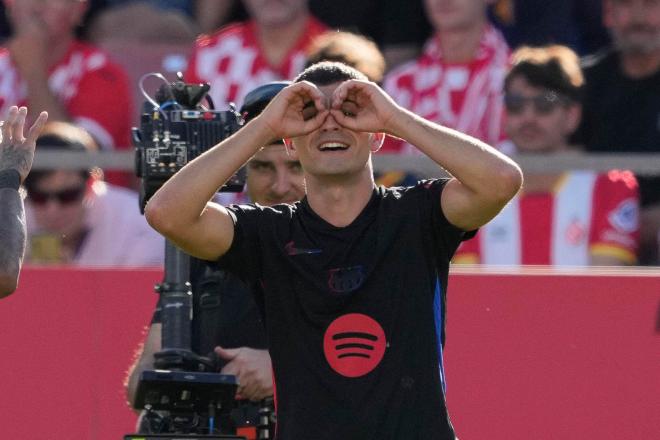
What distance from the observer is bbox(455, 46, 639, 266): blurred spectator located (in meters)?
7.14

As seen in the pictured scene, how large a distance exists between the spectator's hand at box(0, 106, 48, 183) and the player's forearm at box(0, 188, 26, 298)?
17 centimetres

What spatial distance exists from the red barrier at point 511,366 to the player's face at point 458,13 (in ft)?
6.34

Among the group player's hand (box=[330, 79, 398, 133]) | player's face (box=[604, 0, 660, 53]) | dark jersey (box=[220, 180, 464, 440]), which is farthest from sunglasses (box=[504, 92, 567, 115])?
player's hand (box=[330, 79, 398, 133])

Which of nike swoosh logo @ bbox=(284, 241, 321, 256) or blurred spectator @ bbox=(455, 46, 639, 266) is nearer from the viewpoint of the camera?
nike swoosh logo @ bbox=(284, 241, 321, 256)

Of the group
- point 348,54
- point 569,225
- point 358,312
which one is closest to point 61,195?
point 348,54

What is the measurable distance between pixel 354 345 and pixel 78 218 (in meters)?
3.56

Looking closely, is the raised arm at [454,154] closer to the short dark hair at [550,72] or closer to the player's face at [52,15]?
the short dark hair at [550,72]

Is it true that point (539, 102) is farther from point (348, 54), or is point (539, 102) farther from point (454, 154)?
point (454, 154)

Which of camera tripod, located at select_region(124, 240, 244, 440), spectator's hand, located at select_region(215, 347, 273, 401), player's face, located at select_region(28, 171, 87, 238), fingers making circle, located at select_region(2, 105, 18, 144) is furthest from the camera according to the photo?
player's face, located at select_region(28, 171, 87, 238)

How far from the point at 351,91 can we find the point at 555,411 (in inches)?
96.9

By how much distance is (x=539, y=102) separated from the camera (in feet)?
24.8

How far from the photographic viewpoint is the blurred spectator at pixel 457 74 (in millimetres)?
7852

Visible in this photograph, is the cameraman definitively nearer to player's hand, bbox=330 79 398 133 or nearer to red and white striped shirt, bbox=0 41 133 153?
player's hand, bbox=330 79 398 133

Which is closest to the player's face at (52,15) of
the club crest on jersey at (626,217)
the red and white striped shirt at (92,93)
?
the red and white striped shirt at (92,93)
